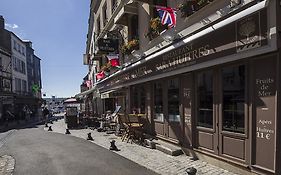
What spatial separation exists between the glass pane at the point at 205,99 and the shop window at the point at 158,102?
8.71ft

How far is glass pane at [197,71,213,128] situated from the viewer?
7490mm

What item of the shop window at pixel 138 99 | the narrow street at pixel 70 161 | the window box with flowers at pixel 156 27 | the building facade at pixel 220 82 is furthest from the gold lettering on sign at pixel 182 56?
the narrow street at pixel 70 161

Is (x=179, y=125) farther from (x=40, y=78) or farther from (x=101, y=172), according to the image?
(x=40, y=78)

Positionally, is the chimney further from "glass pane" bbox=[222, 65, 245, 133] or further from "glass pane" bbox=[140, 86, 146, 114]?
"glass pane" bbox=[222, 65, 245, 133]

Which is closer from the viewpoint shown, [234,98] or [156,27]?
[234,98]

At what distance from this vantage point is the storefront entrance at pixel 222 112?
6.31m

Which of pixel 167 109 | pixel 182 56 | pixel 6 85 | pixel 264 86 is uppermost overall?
pixel 182 56

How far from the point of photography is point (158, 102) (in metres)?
10.8

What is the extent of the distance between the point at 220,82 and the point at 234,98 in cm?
63

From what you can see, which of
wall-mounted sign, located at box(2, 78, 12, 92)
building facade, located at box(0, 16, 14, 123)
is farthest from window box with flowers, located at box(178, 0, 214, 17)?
wall-mounted sign, located at box(2, 78, 12, 92)

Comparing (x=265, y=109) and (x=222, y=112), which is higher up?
(x=265, y=109)

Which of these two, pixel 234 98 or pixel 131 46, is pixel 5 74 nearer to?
pixel 131 46

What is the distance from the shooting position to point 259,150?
18.7 feet

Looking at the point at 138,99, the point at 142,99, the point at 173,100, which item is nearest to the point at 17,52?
the point at 138,99
